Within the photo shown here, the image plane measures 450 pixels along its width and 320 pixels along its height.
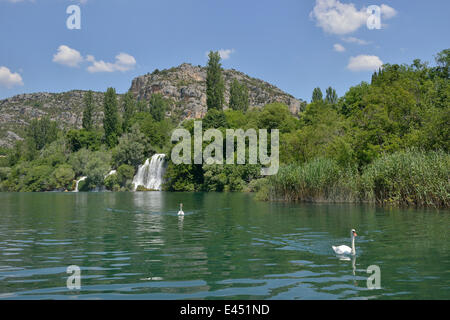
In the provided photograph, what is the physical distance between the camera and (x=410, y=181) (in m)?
33.8

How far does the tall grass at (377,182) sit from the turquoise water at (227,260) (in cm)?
937

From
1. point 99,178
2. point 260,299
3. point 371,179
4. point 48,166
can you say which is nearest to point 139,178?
point 99,178

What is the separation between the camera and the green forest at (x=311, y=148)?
3706cm

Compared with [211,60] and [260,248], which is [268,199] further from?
[211,60]

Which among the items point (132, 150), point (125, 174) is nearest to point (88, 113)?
point (132, 150)

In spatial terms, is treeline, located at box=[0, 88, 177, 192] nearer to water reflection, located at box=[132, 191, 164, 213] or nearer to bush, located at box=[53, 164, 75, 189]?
bush, located at box=[53, 164, 75, 189]

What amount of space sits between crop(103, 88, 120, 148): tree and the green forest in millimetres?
315

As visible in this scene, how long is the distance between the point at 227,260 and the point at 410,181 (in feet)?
82.3

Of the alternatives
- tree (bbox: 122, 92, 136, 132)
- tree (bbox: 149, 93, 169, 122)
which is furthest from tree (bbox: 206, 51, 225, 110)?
tree (bbox: 122, 92, 136, 132)

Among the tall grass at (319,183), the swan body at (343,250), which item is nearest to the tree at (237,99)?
the tall grass at (319,183)

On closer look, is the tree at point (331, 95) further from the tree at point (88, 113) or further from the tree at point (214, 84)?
the tree at point (88, 113)

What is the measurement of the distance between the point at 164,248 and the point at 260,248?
371 centimetres
